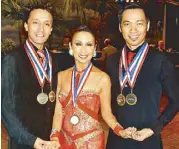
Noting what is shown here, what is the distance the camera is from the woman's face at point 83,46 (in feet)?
7.62

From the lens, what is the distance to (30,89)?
2299mm

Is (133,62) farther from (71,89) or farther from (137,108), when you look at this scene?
(71,89)

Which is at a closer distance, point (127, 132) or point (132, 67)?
point (127, 132)

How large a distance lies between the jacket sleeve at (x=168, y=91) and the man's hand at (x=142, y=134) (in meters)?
0.04

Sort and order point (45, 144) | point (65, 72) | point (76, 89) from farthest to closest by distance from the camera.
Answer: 1. point (65, 72)
2. point (76, 89)
3. point (45, 144)

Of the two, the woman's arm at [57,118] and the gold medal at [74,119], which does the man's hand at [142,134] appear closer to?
the gold medal at [74,119]

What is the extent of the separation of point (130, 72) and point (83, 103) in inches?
15.5

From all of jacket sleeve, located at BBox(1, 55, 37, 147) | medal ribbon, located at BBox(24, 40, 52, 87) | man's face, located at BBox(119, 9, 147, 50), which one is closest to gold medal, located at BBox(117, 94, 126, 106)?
man's face, located at BBox(119, 9, 147, 50)

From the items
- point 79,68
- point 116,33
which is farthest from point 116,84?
point 116,33

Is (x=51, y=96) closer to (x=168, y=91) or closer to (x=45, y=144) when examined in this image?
(x=45, y=144)

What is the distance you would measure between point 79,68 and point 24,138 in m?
0.61

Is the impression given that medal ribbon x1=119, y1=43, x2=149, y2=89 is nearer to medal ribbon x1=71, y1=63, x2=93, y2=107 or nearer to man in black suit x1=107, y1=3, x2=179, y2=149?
man in black suit x1=107, y1=3, x2=179, y2=149

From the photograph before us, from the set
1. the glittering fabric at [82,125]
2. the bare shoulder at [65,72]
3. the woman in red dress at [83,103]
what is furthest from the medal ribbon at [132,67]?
the bare shoulder at [65,72]

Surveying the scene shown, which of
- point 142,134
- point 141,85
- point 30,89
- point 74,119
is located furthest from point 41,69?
point 142,134
